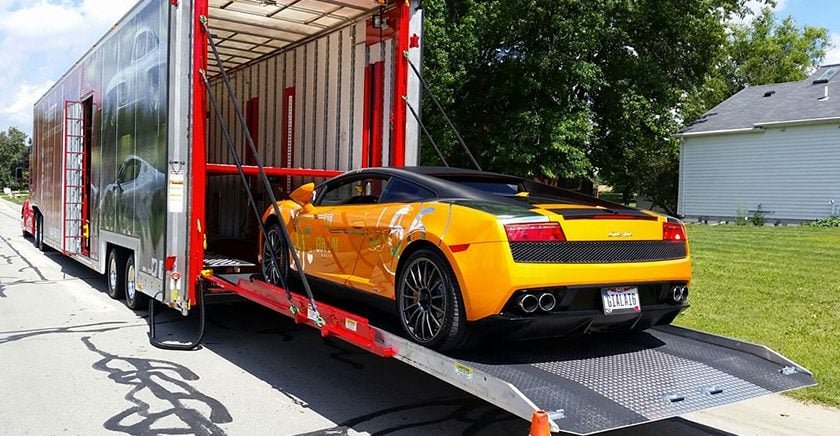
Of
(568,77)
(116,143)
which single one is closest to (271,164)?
(116,143)

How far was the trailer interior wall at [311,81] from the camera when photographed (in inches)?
307

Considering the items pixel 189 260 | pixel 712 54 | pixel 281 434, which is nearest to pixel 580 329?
pixel 281 434

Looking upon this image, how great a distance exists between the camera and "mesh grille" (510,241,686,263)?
13.0ft

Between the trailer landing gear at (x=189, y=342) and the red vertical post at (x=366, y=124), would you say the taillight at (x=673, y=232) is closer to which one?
the red vertical post at (x=366, y=124)

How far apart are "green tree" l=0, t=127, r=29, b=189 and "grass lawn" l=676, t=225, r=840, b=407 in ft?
319

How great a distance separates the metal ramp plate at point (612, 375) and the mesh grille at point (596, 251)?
0.67m

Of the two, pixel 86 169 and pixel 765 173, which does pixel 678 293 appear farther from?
pixel 765 173

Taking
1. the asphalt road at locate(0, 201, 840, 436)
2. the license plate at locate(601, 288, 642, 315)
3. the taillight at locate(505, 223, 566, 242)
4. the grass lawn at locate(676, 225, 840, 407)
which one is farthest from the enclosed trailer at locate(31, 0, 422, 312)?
the grass lawn at locate(676, 225, 840, 407)

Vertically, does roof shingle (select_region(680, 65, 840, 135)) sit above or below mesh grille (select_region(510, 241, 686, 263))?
above

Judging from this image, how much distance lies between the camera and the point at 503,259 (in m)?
3.88

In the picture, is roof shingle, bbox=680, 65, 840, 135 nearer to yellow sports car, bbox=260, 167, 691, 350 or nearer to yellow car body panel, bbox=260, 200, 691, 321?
yellow sports car, bbox=260, 167, 691, 350

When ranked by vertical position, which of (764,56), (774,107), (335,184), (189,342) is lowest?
(189,342)

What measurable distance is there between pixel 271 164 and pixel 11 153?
108 m

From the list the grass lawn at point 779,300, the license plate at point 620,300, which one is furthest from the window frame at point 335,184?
the grass lawn at point 779,300
